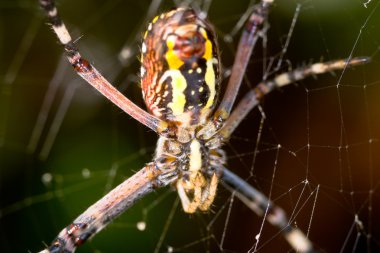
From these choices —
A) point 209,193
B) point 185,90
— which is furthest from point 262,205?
point 185,90

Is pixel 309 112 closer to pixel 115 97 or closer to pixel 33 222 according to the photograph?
pixel 115 97

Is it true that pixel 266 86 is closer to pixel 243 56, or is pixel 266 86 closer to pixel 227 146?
pixel 243 56

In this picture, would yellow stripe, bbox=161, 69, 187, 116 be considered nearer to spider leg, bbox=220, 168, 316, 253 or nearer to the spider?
the spider

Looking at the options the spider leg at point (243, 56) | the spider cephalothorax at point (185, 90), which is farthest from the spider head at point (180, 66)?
the spider leg at point (243, 56)

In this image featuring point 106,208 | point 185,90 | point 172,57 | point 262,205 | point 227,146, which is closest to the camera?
point 172,57

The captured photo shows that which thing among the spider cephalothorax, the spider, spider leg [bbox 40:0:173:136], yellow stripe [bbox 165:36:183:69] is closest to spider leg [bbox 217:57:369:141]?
the spider

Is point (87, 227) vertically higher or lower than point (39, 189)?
lower

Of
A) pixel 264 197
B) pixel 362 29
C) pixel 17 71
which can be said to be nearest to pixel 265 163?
pixel 264 197
